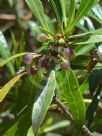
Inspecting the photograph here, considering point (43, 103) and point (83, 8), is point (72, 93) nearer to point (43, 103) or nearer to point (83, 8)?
point (43, 103)

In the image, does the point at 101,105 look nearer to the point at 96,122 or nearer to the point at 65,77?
→ the point at 96,122

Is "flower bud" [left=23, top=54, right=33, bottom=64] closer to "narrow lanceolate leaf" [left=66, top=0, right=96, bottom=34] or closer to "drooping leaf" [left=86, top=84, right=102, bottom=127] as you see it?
"narrow lanceolate leaf" [left=66, top=0, right=96, bottom=34]

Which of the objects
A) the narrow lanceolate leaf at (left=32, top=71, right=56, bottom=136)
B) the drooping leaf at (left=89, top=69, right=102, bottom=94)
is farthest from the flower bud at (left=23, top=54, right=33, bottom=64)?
the drooping leaf at (left=89, top=69, right=102, bottom=94)

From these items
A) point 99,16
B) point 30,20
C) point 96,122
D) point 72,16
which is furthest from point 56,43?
point 30,20

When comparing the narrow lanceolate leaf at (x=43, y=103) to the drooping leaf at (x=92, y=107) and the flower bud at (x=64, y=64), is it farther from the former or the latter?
the drooping leaf at (x=92, y=107)

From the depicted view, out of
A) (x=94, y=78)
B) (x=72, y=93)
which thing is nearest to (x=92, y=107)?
(x=94, y=78)

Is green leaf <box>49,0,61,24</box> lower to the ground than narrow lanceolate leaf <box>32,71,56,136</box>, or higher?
higher
